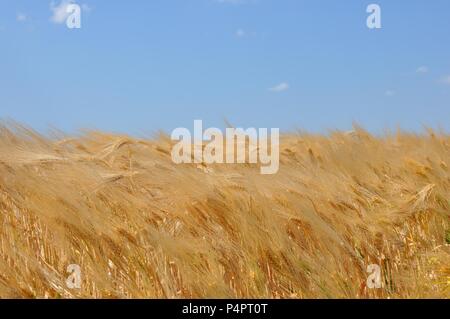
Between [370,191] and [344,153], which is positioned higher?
[344,153]

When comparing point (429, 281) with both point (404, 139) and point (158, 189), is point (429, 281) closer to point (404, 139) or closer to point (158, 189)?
point (158, 189)

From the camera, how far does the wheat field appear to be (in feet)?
7.41

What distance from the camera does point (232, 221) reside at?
2.57 meters

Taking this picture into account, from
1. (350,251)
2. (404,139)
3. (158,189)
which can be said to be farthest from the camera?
(404,139)

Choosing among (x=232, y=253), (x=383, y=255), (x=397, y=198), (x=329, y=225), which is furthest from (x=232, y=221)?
(x=397, y=198)

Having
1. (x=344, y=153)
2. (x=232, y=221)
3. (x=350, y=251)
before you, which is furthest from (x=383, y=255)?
(x=344, y=153)

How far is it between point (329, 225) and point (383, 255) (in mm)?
247

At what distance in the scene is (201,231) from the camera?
2516 millimetres

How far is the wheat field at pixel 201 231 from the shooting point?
2260 millimetres

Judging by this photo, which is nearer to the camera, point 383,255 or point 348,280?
point 348,280

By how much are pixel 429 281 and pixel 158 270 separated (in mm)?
975
